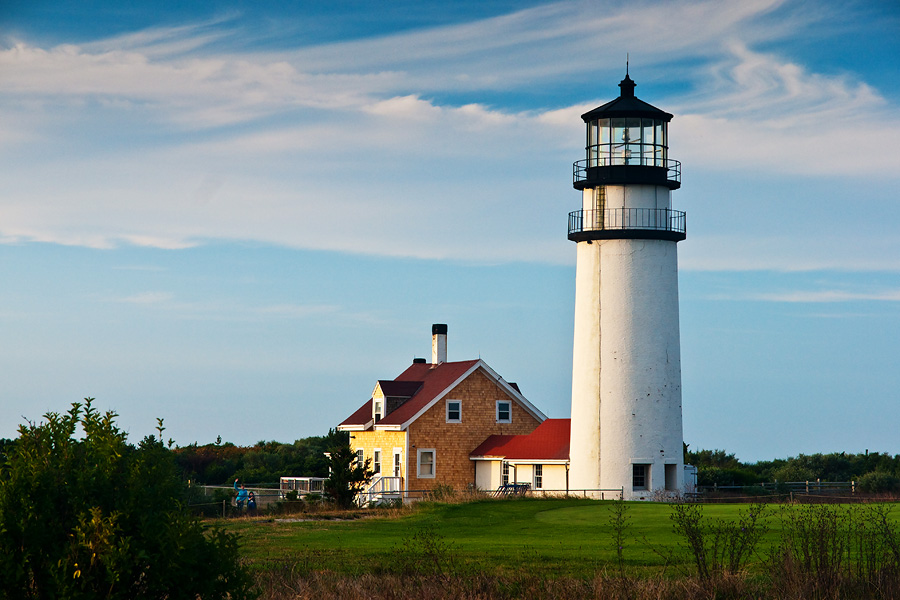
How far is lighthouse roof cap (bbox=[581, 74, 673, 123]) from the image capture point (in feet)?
114

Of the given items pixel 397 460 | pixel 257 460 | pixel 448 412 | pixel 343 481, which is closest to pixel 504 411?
pixel 448 412

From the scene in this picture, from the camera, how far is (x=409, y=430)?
4097 centimetres

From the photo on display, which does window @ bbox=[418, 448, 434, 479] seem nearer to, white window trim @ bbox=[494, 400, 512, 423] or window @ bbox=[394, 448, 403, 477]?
window @ bbox=[394, 448, 403, 477]

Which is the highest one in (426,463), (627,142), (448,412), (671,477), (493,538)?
(627,142)

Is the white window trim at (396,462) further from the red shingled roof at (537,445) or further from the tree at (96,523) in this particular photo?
the tree at (96,523)

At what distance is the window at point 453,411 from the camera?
1645 inches

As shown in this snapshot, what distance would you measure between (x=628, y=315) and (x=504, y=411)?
1016cm

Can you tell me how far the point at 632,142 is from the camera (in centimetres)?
3522

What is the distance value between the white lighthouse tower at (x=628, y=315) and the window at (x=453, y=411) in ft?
24.6

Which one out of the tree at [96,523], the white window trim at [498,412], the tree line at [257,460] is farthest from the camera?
the tree line at [257,460]

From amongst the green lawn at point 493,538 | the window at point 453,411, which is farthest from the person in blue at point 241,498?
the window at point 453,411

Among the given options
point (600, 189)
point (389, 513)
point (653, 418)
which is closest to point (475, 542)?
point (389, 513)

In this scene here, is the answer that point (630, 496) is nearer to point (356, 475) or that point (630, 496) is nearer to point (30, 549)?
point (356, 475)

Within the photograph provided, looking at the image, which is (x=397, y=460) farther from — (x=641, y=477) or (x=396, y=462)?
(x=641, y=477)
